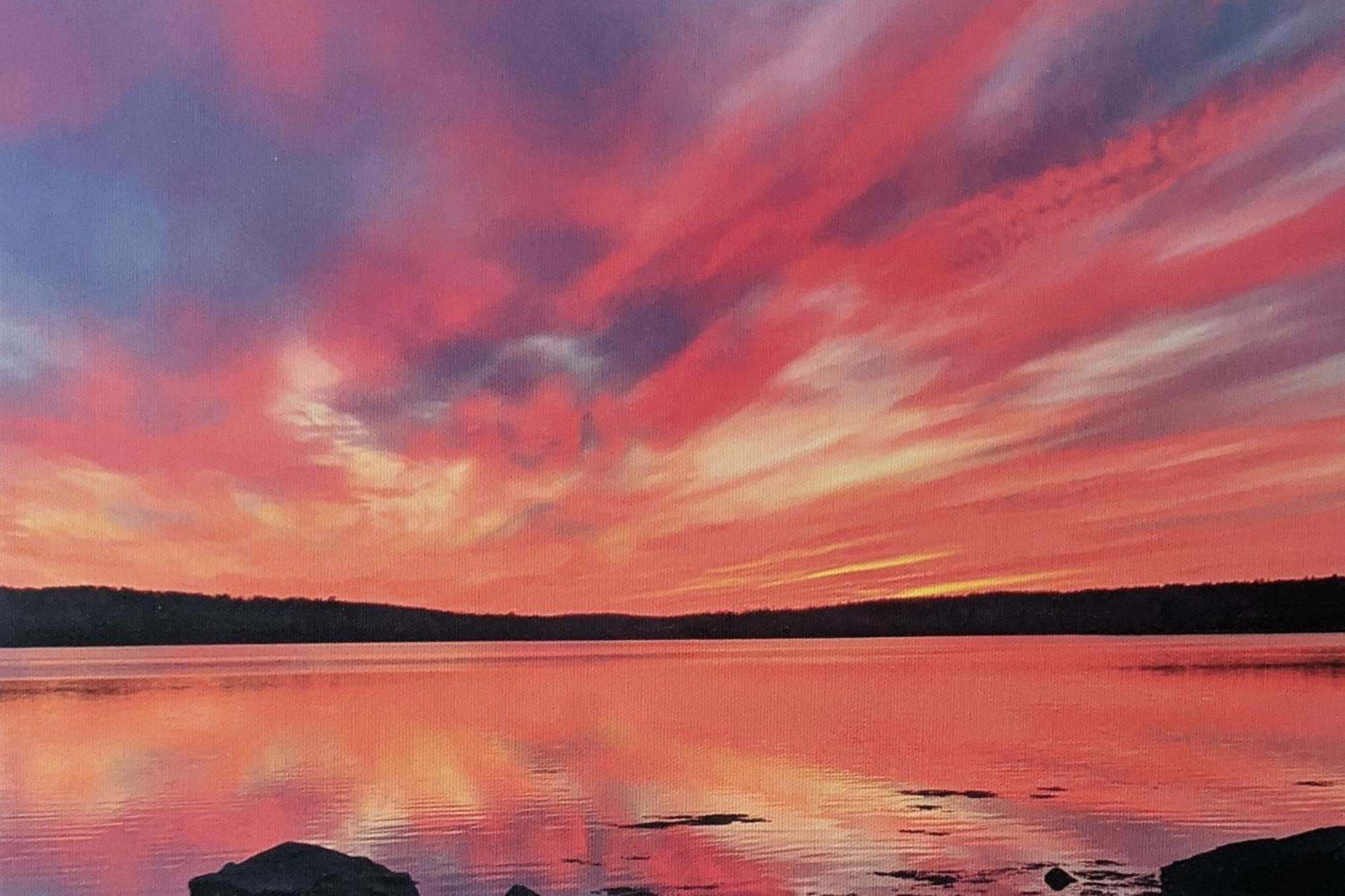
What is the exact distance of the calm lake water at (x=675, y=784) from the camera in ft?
45.8

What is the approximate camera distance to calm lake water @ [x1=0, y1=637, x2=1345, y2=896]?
13953mm

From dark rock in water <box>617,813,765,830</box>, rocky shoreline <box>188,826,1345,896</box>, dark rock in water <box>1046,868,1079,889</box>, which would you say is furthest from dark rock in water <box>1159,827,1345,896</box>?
dark rock in water <box>617,813,765,830</box>

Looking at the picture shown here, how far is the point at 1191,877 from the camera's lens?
1175 cm

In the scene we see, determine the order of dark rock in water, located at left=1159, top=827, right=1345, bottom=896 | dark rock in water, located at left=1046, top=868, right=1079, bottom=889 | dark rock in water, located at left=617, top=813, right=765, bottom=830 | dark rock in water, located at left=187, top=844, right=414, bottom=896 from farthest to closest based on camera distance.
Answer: dark rock in water, located at left=617, top=813, right=765, bottom=830
dark rock in water, located at left=1046, top=868, right=1079, bottom=889
dark rock in water, located at left=1159, top=827, right=1345, bottom=896
dark rock in water, located at left=187, top=844, right=414, bottom=896

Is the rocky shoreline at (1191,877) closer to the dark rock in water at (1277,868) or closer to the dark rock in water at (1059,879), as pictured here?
the dark rock in water at (1277,868)

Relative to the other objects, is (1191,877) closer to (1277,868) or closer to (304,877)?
(1277,868)

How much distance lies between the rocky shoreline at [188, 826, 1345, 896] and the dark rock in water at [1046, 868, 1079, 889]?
94 centimetres

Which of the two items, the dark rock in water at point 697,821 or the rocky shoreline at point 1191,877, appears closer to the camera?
the rocky shoreline at point 1191,877

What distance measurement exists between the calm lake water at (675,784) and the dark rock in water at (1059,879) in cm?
16

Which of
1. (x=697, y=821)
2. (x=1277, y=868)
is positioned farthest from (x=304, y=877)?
(x=1277, y=868)

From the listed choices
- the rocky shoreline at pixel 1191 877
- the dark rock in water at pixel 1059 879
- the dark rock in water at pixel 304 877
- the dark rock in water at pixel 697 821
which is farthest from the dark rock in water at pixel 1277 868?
the dark rock in water at pixel 304 877

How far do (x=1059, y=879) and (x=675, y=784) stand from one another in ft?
29.5

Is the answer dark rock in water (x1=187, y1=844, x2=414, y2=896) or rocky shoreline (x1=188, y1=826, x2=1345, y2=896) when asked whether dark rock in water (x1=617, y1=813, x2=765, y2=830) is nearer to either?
rocky shoreline (x1=188, y1=826, x2=1345, y2=896)

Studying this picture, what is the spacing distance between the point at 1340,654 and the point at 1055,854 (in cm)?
6872
